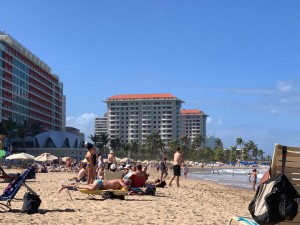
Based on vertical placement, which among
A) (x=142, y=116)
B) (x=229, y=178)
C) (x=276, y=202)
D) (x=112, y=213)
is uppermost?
(x=142, y=116)

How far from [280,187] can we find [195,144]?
157m

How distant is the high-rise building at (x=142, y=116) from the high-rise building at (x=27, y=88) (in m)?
56.4

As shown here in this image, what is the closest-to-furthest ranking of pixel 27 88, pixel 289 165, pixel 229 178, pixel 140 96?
pixel 289 165 → pixel 229 178 → pixel 27 88 → pixel 140 96

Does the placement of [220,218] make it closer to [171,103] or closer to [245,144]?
[171,103]

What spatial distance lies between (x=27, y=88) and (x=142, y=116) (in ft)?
278

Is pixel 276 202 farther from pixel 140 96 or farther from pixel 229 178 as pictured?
pixel 140 96

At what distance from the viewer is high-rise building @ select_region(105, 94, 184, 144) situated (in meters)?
176

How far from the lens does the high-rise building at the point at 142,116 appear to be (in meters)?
176

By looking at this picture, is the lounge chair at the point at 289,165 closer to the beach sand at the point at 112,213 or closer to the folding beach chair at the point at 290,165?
the folding beach chair at the point at 290,165

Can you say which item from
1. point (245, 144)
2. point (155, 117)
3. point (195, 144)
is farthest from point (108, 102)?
point (245, 144)

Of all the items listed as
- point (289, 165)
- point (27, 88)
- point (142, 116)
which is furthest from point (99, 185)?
point (142, 116)

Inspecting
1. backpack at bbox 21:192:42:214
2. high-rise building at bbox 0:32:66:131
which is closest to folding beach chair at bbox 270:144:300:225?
backpack at bbox 21:192:42:214

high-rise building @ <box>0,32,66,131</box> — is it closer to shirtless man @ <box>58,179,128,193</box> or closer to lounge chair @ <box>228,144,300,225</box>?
shirtless man @ <box>58,179,128,193</box>

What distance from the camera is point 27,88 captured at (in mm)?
102188
